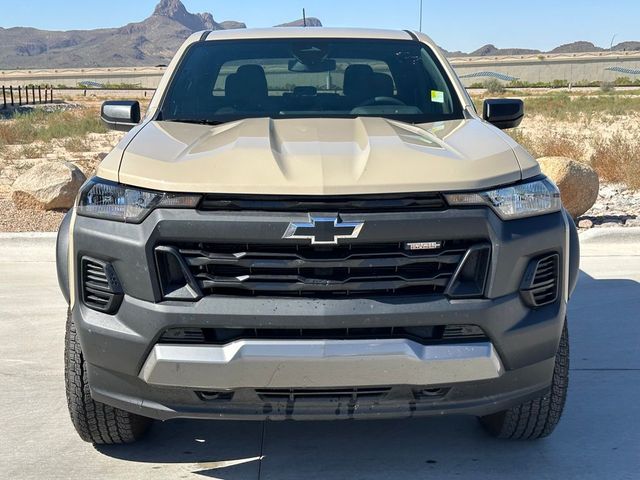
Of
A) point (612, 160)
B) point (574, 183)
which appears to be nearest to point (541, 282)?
point (574, 183)

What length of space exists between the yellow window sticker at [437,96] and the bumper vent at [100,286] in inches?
89.7

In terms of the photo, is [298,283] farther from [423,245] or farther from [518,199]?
[518,199]

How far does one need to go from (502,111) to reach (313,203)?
6.53ft

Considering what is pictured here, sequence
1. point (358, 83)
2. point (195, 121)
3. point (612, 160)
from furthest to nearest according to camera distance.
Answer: point (612, 160)
point (358, 83)
point (195, 121)

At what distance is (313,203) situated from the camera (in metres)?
3.09

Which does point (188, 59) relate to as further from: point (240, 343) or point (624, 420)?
point (624, 420)

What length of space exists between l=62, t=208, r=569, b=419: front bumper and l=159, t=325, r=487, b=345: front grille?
4 cm

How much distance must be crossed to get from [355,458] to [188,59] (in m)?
2.48

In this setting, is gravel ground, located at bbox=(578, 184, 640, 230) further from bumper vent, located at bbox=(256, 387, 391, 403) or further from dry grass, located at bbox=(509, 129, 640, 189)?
bumper vent, located at bbox=(256, 387, 391, 403)

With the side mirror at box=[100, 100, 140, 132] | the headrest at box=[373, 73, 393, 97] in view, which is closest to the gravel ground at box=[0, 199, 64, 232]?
the side mirror at box=[100, 100, 140, 132]

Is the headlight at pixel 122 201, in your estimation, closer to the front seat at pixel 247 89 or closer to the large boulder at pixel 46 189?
the front seat at pixel 247 89

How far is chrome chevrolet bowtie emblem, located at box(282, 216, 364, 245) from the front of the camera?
9.96 ft

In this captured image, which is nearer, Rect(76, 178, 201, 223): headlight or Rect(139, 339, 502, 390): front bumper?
Rect(139, 339, 502, 390): front bumper

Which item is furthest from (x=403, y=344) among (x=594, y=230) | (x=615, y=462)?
(x=594, y=230)
